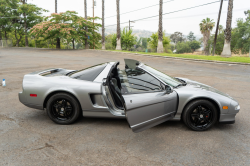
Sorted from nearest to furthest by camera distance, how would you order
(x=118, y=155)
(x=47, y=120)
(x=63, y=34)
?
(x=118, y=155)
(x=47, y=120)
(x=63, y=34)

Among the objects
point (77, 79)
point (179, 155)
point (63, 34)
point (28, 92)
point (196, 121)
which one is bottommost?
point (179, 155)

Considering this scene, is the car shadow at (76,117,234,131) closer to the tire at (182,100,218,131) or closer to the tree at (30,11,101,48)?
the tire at (182,100,218,131)

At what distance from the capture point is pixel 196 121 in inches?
149

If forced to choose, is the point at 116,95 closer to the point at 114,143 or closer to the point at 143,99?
the point at 143,99

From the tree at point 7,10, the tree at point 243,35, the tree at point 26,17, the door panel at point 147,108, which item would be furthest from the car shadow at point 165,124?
the tree at point 243,35

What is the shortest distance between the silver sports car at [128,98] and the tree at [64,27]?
78.5 ft

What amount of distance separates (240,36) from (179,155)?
49.3 meters

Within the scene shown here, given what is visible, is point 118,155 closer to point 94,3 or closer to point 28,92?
point 28,92

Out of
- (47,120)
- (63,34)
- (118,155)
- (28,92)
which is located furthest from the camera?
(63,34)

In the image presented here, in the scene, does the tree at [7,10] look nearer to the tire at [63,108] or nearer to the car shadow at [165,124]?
A: the tire at [63,108]

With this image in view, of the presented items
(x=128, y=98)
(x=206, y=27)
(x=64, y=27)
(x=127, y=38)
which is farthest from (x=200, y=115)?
(x=206, y=27)

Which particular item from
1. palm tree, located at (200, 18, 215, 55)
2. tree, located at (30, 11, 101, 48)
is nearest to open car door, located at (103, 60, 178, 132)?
tree, located at (30, 11, 101, 48)

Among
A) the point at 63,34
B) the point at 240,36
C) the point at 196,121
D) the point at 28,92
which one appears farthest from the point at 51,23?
the point at 240,36

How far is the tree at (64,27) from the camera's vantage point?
86.6 ft
